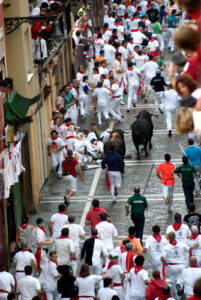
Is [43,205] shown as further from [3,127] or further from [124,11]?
[124,11]

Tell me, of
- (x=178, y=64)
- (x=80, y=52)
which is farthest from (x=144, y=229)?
(x=80, y=52)

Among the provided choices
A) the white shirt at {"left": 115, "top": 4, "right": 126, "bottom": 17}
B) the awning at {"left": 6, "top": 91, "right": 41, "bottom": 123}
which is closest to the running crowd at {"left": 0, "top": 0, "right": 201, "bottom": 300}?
the awning at {"left": 6, "top": 91, "right": 41, "bottom": 123}

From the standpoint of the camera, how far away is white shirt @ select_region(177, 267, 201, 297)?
607 inches

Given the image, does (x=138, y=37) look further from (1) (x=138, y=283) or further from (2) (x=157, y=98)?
(1) (x=138, y=283)

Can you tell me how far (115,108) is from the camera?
1235 inches

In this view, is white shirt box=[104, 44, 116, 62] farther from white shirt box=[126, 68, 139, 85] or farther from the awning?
the awning

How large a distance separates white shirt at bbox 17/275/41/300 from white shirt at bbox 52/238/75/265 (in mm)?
1691

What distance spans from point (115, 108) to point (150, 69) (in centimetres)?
251

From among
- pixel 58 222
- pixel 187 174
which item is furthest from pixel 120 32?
pixel 58 222

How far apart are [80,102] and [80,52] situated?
7.23m

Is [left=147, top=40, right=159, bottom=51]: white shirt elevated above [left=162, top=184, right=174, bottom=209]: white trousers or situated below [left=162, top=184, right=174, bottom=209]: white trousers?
above

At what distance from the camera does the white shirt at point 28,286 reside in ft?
50.8

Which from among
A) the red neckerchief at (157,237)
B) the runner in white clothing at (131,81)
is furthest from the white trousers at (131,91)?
the red neckerchief at (157,237)

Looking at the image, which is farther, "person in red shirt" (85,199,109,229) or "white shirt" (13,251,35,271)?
"person in red shirt" (85,199,109,229)
